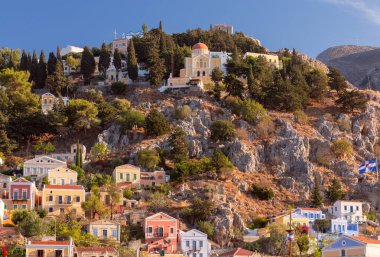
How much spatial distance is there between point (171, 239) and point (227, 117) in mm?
26274

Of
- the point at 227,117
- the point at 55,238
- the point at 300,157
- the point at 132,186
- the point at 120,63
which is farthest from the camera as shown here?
the point at 120,63

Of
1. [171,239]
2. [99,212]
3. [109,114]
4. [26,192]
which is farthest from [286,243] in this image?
[109,114]

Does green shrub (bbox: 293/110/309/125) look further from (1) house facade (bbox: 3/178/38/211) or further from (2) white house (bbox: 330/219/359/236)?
(1) house facade (bbox: 3/178/38/211)

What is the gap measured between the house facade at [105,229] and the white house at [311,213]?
1958 centimetres

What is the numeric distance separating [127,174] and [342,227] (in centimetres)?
2301

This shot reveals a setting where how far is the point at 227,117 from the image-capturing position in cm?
9875

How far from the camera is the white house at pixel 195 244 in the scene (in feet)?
243

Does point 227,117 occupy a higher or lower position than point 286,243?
higher

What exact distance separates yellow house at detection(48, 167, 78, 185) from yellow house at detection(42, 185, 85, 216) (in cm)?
320

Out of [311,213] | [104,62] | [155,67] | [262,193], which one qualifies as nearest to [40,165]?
[262,193]

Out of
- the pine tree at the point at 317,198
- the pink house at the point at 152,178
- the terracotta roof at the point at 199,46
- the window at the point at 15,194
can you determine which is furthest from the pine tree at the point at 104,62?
the pine tree at the point at 317,198

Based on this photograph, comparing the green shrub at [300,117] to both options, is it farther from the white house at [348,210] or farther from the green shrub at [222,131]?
the white house at [348,210]

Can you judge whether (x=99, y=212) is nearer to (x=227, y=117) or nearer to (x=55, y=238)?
(x=55, y=238)

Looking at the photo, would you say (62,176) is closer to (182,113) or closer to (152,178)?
(152,178)
